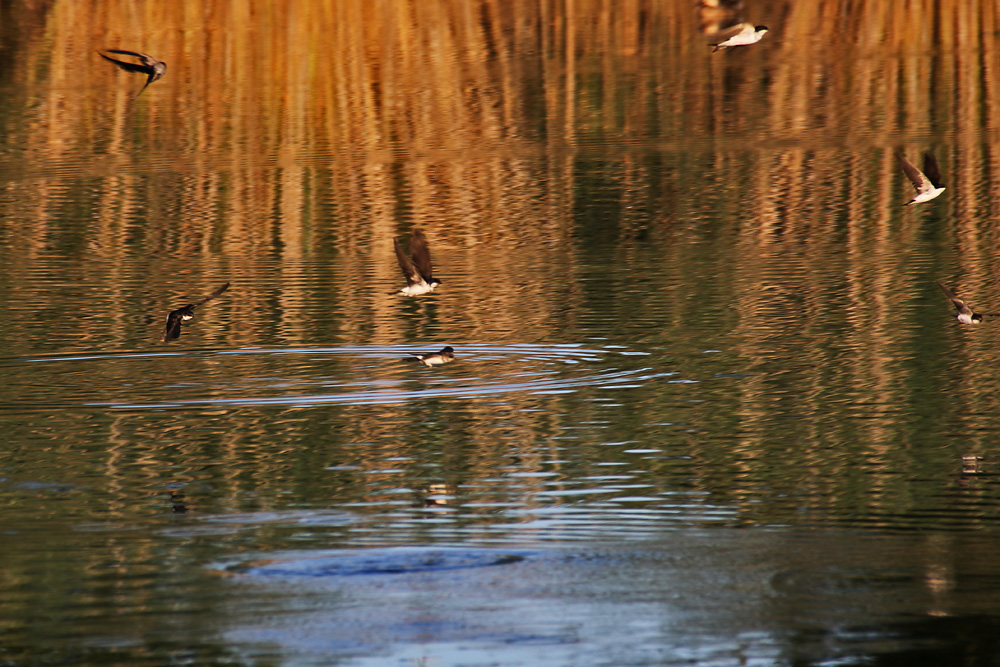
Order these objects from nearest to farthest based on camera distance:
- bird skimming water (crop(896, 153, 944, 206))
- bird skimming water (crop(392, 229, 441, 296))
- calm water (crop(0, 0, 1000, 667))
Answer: calm water (crop(0, 0, 1000, 667))
bird skimming water (crop(392, 229, 441, 296))
bird skimming water (crop(896, 153, 944, 206))

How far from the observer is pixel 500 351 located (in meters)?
12.3

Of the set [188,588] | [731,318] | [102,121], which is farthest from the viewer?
[102,121]

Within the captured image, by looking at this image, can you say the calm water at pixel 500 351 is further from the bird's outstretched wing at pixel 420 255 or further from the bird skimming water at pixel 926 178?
the bird skimming water at pixel 926 178

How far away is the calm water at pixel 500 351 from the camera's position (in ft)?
22.6

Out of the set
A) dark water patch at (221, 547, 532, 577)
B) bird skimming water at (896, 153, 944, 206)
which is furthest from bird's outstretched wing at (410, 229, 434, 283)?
dark water patch at (221, 547, 532, 577)

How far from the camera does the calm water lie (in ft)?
22.6

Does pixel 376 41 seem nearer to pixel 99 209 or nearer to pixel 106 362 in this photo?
pixel 99 209

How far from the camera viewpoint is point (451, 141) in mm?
Answer: 20609

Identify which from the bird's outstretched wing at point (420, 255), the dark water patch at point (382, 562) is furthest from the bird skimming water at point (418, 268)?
the dark water patch at point (382, 562)

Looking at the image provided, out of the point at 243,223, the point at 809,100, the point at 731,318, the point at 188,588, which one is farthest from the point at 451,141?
the point at 188,588

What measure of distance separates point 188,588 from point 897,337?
680cm

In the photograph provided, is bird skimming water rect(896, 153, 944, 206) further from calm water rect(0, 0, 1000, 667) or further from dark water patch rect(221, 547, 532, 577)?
dark water patch rect(221, 547, 532, 577)

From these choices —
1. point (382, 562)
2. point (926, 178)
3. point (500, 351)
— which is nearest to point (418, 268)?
point (500, 351)

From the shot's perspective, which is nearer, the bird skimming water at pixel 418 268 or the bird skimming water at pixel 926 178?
the bird skimming water at pixel 418 268
